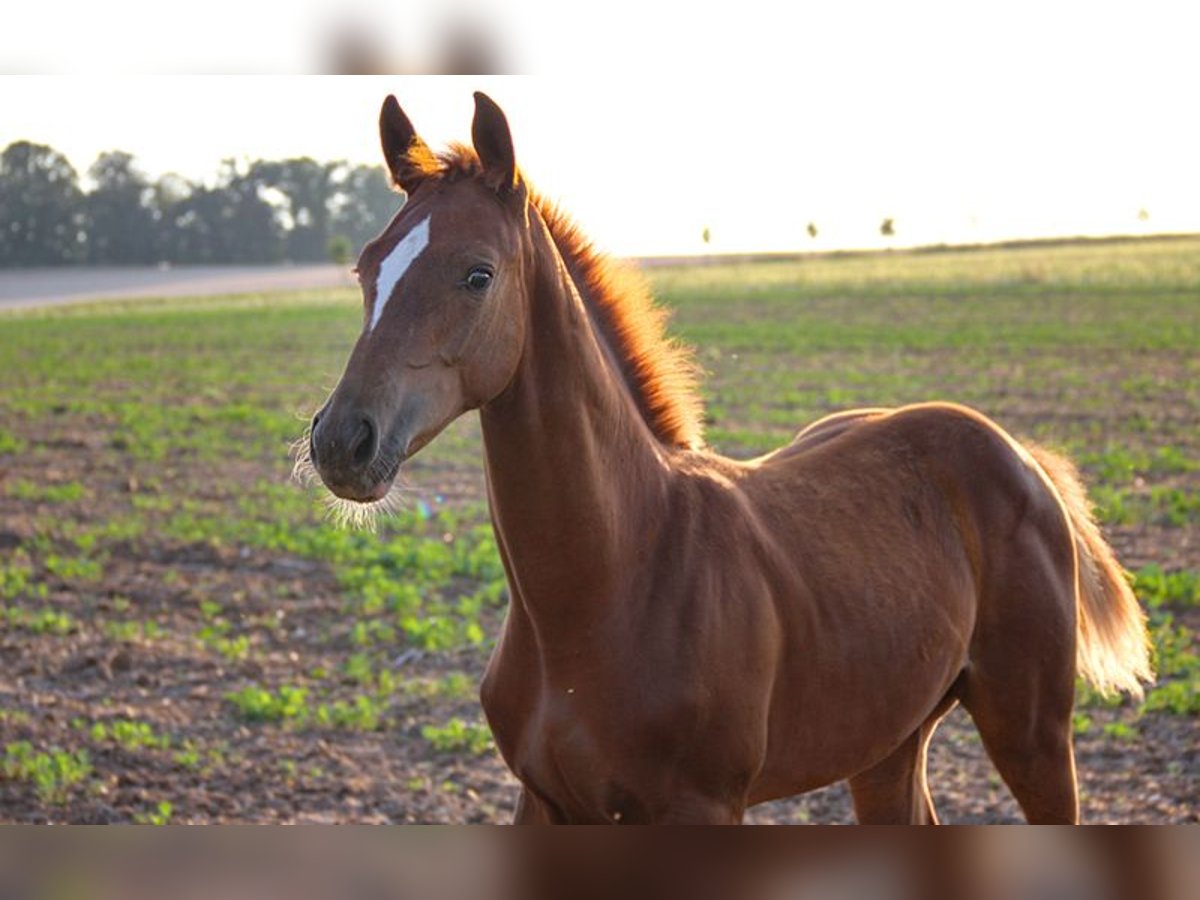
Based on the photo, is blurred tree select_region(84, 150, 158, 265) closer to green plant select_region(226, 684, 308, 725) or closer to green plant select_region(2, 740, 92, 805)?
green plant select_region(226, 684, 308, 725)

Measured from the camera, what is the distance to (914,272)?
58.1 m

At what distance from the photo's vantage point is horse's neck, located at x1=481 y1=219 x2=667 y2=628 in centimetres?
297

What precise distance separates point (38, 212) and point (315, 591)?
24.3ft

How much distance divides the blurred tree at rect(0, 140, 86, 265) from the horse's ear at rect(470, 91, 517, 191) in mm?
4679

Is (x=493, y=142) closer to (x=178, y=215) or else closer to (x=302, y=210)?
(x=302, y=210)

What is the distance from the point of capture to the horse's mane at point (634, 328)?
335 cm

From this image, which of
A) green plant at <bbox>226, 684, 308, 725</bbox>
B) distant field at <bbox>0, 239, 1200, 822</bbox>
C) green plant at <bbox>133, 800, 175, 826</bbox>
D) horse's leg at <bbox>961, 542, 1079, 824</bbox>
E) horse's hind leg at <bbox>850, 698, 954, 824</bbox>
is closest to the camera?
horse's leg at <bbox>961, 542, 1079, 824</bbox>

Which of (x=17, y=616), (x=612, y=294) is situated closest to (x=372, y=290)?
(x=612, y=294)

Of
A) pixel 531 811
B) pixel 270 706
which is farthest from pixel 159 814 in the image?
pixel 531 811

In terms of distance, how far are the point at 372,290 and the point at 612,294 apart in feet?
2.64

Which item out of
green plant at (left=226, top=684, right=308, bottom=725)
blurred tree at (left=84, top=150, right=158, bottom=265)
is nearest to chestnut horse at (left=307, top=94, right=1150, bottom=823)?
green plant at (left=226, top=684, right=308, bottom=725)

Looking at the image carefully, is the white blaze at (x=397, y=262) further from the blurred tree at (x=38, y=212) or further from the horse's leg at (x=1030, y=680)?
the blurred tree at (x=38, y=212)

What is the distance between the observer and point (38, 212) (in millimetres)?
14531

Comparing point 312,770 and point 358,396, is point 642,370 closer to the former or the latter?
point 358,396
